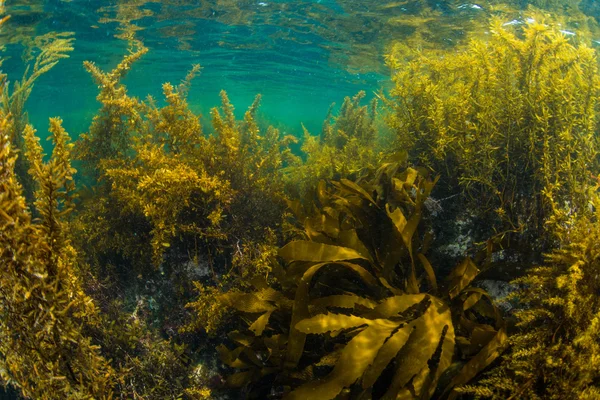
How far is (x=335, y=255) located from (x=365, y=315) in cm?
48

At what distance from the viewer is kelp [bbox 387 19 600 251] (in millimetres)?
2889

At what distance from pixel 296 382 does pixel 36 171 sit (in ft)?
7.22

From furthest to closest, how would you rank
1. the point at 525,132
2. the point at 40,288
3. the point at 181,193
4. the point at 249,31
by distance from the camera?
1. the point at 249,31
2. the point at 181,193
3. the point at 525,132
4. the point at 40,288

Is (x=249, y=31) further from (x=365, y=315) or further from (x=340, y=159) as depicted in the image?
(x=365, y=315)

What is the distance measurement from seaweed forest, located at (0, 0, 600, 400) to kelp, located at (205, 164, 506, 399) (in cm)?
2

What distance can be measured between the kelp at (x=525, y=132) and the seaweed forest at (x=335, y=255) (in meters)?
0.02

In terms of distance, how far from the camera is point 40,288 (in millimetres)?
1775

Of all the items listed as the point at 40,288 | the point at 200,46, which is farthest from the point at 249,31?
the point at 40,288

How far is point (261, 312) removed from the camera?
9.45 feet

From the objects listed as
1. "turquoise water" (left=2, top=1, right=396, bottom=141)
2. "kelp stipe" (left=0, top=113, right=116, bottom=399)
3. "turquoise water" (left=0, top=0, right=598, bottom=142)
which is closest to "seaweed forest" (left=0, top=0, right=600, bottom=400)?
"kelp stipe" (left=0, top=113, right=116, bottom=399)

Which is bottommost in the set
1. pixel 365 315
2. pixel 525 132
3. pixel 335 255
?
pixel 365 315

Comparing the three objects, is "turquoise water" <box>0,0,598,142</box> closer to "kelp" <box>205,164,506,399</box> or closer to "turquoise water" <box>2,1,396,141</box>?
"turquoise water" <box>2,1,396,141</box>

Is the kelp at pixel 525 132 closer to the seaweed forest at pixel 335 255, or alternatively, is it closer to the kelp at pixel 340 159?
the seaweed forest at pixel 335 255

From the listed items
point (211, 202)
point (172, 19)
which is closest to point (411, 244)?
point (211, 202)
